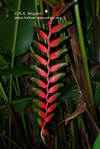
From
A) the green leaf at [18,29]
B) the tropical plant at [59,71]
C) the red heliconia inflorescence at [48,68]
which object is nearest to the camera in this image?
the red heliconia inflorescence at [48,68]

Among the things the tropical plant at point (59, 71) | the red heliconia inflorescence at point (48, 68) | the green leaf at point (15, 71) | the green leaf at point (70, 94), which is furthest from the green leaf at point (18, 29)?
the red heliconia inflorescence at point (48, 68)

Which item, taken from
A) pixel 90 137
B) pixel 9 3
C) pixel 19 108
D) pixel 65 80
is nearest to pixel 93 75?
pixel 65 80

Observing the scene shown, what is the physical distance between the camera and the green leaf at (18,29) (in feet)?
2.26

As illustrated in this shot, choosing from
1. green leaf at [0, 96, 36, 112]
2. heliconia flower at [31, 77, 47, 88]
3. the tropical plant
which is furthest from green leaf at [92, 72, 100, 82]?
heliconia flower at [31, 77, 47, 88]

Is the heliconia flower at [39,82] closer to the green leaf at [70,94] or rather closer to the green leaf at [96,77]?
the green leaf at [70,94]

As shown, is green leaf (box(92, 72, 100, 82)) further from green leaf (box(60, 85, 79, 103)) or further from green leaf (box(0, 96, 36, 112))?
green leaf (box(0, 96, 36, 112))

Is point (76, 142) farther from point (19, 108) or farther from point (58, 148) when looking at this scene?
point (19, 108)

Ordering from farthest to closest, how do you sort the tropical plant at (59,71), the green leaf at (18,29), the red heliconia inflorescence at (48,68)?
the green leaf at (18,29), the tropical plant at (59,71), the red heliconia inflorescence at (48,68)

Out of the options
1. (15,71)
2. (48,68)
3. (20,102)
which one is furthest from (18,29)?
(48,68)

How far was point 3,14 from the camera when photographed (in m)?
0.74

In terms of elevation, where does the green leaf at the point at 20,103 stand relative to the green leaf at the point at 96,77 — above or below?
below

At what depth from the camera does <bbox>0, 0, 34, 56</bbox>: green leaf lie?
0.69 meters

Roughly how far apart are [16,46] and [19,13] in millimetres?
152

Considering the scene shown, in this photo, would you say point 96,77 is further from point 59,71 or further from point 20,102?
point 20,102
